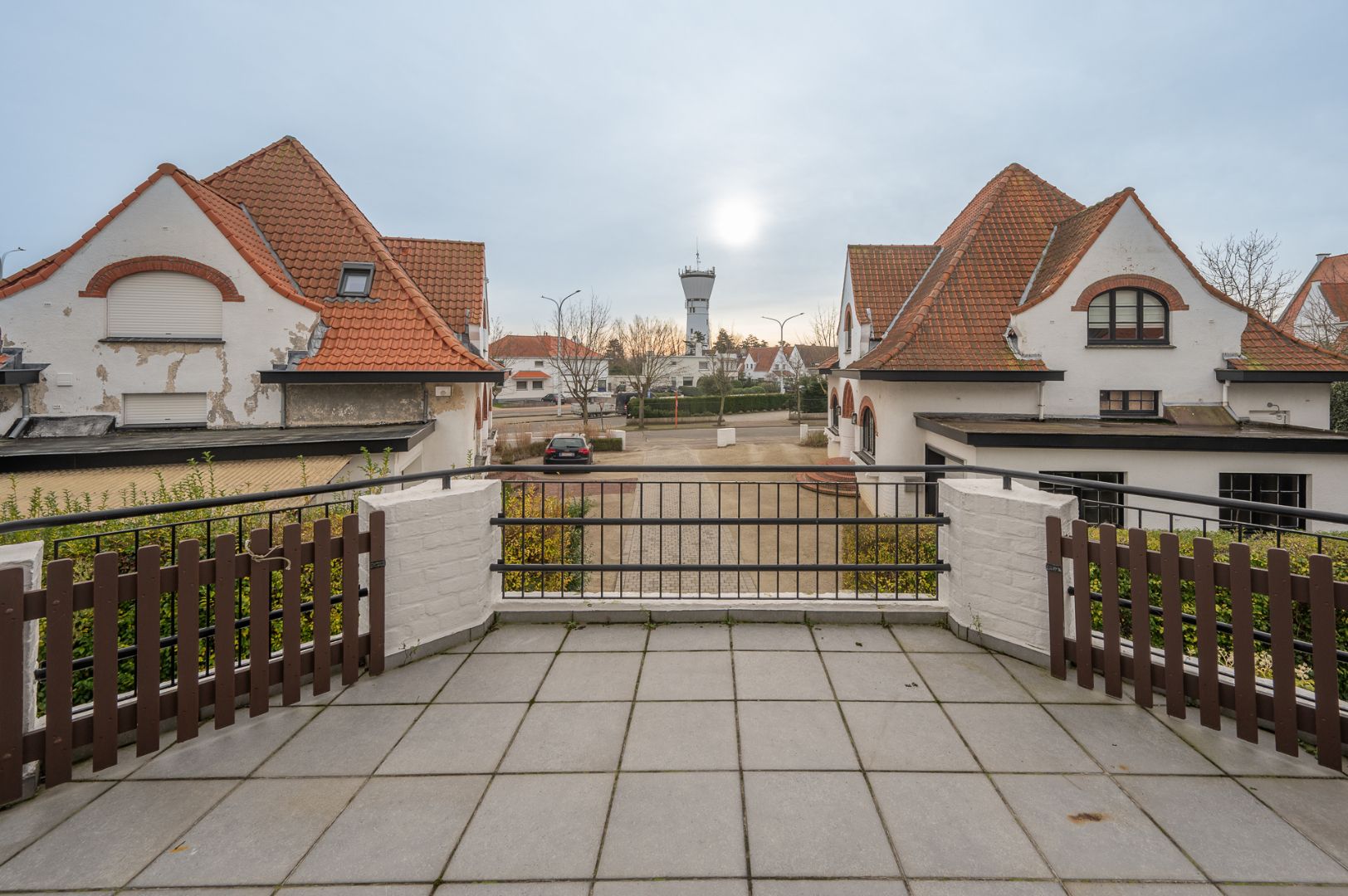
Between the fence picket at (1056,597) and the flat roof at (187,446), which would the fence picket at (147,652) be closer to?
the fence picket at (1056,597)

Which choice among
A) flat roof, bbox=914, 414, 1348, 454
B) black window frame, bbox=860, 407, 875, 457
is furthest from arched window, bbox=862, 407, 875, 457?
flat roof, bbox=914, 414, 1348, 454

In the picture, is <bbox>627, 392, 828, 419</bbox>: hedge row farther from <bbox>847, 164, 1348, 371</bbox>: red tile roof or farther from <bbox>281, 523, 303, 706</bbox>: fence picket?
<bbox>281, 523, 303, 706</bbox>: fence picket

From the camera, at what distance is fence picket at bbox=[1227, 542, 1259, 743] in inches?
129

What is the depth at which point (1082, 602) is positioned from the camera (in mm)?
3996

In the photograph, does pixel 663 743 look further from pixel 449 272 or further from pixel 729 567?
pixel 449 272

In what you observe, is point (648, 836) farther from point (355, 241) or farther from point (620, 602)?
point (355, 241)

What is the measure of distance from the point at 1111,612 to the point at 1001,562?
806 millimetres

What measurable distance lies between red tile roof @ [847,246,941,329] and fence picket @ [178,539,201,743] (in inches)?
708

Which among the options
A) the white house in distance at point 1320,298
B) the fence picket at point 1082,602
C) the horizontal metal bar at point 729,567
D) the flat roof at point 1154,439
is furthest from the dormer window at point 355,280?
the white house in distance at point 1320,298

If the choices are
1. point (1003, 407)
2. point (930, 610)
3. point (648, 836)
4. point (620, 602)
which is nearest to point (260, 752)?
point (648, 836)

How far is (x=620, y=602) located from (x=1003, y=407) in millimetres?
13425

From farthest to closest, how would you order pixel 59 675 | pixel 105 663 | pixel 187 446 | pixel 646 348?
pixel 646 348 → pixel 187 446 → pixel 105 663 → pixel 59 675

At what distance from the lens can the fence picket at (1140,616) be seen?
366 cm

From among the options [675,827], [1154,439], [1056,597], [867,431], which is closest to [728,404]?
[867,431]
